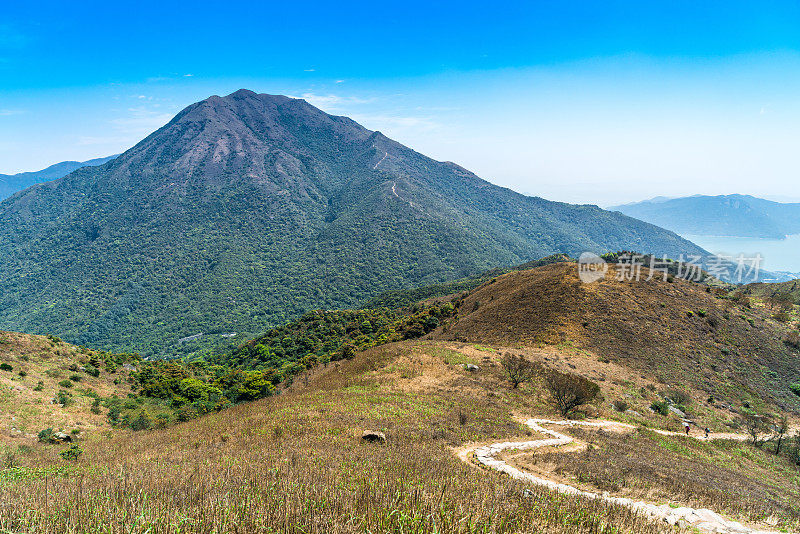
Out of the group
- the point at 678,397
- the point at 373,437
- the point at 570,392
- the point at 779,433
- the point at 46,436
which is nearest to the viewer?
the point at 373,437

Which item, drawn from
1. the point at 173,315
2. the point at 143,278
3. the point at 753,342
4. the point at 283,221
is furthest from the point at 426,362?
the point at 283,221

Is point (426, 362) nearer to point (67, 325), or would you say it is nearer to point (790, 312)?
point (790, 312)

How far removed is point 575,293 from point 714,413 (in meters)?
14.9

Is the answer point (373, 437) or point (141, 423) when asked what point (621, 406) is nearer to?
point (373, 437)

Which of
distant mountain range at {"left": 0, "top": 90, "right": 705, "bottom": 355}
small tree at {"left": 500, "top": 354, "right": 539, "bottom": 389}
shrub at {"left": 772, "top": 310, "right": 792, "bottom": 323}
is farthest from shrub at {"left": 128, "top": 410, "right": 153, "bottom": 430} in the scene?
distant mountain range at {"left": 0, "top": 90, "right": 705, "bottom": 355}

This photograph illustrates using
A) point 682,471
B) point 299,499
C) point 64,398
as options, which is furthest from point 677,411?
point 64,398

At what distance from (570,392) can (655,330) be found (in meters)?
20.9

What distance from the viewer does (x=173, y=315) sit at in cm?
12588

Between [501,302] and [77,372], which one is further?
[501,302]

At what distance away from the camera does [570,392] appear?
1856cm

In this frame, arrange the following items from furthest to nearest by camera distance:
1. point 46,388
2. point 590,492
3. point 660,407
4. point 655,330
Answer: point 655,330 < point 660,407 < point 46,388 < point 590,492

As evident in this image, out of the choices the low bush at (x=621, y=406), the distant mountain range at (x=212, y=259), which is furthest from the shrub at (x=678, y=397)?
the distant mountain range at (x=212, y=259)

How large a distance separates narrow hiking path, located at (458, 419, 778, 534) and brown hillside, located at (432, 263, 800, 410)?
1318 cm

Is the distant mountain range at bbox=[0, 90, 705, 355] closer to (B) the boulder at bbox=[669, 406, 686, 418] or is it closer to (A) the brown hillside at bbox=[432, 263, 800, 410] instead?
(A) the brown hillside at bbox=[432, 263, 800, 410]
